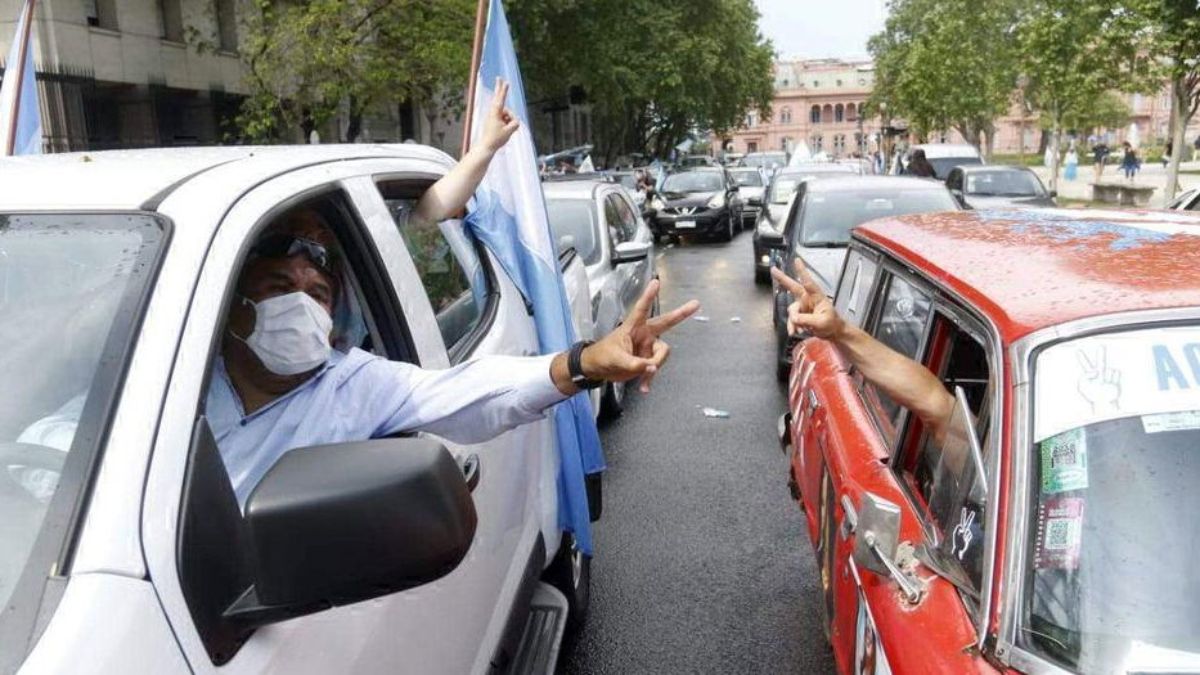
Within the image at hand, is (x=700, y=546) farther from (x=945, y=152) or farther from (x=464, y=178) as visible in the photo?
(x=945, y=152)

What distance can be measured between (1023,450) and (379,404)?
1310 millimetres

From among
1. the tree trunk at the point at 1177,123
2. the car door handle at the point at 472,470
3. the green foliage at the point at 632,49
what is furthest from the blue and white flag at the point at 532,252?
the green foliage at the point at 632,49

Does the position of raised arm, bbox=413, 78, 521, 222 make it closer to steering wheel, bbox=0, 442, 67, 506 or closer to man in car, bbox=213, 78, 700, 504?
man in car, bbox=213, 78, 700, 504

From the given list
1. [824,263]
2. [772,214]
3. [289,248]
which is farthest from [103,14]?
[289,248]

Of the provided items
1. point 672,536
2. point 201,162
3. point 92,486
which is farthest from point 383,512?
point 672,536

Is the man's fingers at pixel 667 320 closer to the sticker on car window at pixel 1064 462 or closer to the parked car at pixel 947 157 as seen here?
the sticker on car window at pixel 1064 462

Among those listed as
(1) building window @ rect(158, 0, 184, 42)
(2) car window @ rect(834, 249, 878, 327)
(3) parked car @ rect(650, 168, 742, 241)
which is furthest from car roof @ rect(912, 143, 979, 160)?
(2) car window @ rect(834, 249, 878, 327)

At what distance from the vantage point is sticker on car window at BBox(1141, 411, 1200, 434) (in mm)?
1951

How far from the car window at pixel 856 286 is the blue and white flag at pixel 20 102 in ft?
11.4

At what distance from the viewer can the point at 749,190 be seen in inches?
1091

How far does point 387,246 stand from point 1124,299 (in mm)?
1696

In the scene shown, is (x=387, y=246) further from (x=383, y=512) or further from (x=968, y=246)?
(x=968, y=246)

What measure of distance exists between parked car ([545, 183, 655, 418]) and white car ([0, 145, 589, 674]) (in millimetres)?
5049

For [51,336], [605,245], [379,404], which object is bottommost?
[605,245]
